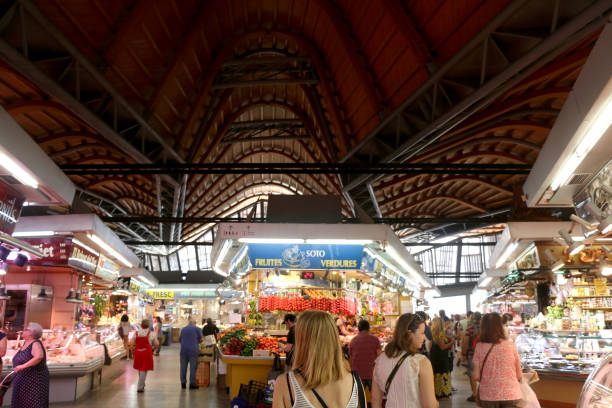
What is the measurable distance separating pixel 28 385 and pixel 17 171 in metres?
2.58

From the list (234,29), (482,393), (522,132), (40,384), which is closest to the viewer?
(482,393)

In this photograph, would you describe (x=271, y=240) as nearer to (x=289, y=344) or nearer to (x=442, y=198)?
(x=289, y=344)

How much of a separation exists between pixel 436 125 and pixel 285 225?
3.93m

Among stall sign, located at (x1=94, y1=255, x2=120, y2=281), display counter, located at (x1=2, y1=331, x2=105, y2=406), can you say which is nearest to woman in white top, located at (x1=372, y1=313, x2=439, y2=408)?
display counter, located at (x1=2, y1=331, x2=105, y2=406)

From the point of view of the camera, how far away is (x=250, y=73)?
16031mm

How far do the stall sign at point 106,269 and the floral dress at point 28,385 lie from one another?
25.5 feet

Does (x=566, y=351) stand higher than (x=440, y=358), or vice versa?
(x=566, y=351)

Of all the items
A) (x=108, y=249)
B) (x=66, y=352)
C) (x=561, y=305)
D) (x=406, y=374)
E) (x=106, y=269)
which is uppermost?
(x=108, y=249)

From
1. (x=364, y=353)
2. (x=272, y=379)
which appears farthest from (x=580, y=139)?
(x=272, y=379)

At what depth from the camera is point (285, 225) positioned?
8.87 meters

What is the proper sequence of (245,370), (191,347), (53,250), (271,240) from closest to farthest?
(245,370), (271,240), (191,347), (53,250)

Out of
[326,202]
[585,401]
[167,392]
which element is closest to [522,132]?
[326,202]

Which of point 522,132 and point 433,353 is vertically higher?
point 522,132

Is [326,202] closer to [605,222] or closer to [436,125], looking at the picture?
[436,125]
